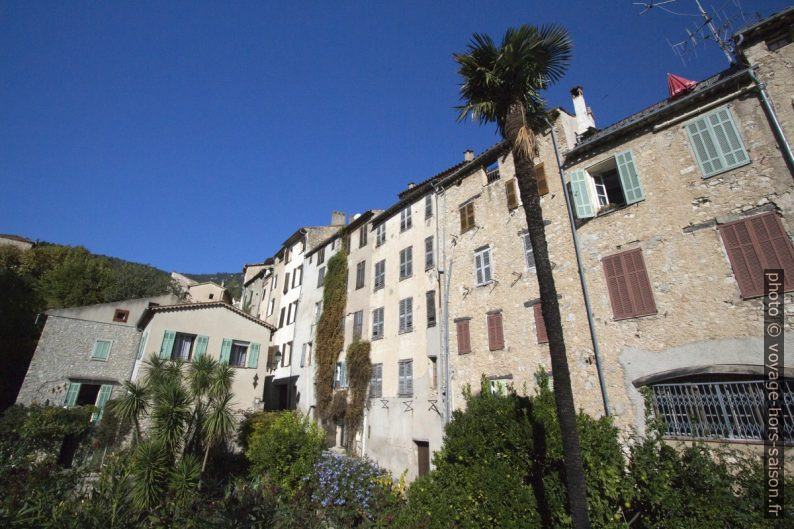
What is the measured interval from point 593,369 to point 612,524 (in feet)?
14.0

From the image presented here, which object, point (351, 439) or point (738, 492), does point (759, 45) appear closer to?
point (738, 492)

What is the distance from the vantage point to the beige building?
21344 millimetres

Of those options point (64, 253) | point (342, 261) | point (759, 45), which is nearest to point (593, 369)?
point (759, 45)

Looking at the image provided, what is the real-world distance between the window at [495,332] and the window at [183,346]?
18.6m

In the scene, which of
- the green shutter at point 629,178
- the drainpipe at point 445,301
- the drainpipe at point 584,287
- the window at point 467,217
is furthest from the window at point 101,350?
the green shutter at point 629,178

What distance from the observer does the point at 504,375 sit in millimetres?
14070

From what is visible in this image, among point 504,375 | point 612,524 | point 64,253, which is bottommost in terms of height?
point 612,524

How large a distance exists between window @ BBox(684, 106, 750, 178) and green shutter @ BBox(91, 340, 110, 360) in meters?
33.0

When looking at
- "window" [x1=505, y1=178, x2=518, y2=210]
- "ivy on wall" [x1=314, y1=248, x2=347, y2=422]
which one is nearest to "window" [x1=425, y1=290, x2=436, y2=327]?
"window" [x1=505, y1=178, x2=518, y2=210]

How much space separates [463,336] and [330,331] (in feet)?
36.7

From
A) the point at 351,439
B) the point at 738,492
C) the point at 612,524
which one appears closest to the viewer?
the point at 738,492

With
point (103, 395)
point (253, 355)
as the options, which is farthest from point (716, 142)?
point (103, 395)

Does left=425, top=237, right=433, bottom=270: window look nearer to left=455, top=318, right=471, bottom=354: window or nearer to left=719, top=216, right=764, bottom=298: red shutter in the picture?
left=455, top=318, right=471, bottom=354: window

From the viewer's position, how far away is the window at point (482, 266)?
53.2ft
